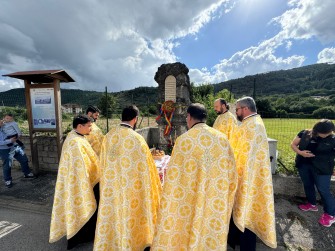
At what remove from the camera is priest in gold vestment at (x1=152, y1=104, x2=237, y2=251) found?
2.27m

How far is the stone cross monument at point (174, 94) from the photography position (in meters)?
7.34

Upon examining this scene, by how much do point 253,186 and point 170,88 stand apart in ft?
17.4

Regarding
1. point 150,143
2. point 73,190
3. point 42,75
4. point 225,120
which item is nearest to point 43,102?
point 42,75

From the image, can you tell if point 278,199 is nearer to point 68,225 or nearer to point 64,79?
point 68,225

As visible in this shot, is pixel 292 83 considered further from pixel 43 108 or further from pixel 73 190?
pixel 73 190

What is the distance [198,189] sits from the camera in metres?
2.29

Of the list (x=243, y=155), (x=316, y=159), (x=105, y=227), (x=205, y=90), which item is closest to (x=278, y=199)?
(x=316, y=159)

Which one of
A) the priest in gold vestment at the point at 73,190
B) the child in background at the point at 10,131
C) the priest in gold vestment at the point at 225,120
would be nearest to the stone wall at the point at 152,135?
the priest in gold vestment at the point at 225,120

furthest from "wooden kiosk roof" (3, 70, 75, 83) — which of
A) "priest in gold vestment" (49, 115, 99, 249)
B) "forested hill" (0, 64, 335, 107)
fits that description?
"forested hill" (0, 64, 335, 107)

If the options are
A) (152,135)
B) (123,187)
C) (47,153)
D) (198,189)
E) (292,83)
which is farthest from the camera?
(292,83)

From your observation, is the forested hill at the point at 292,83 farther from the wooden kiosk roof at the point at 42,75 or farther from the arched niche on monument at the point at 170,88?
the wooden kiosk roof at the point at 42,75

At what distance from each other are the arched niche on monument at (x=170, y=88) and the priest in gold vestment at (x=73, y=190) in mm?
4707

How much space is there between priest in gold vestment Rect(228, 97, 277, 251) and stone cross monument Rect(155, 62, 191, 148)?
464cm

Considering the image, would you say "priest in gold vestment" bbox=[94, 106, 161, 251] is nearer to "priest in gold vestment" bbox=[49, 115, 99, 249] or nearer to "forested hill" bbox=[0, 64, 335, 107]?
"priest in gold vestment" bbox=[49, 115, 99, 249]
